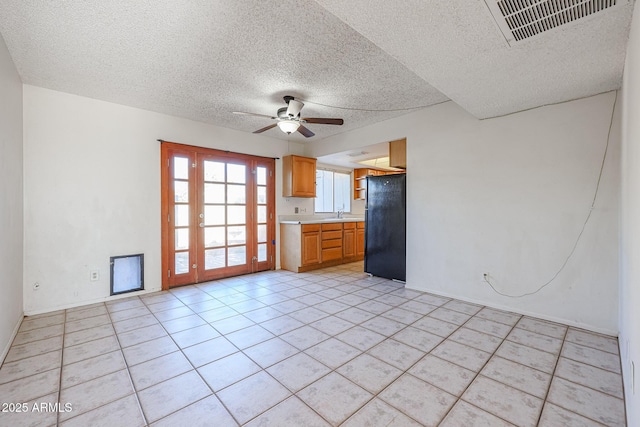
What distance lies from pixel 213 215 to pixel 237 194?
1.78 feet

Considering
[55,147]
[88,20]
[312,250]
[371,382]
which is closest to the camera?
[371,382]

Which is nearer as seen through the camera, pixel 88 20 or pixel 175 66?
pixel 88 20

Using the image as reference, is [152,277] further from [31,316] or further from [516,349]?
[516,349]

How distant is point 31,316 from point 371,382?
140 inches

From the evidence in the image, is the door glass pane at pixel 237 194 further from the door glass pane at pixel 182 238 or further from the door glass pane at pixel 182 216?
the door glass pane at pixel 182 238

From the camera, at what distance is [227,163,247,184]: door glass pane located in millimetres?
4625

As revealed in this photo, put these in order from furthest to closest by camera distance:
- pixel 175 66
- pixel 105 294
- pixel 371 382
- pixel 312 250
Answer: pixel 312 250 → pixel 105 294 → pixel 175 66 → pixel 371 382

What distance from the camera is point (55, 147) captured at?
3.13m

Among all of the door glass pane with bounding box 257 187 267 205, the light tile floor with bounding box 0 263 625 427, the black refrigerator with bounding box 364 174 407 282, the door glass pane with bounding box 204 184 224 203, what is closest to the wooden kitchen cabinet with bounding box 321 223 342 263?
the black refrigerator with bounding box 364 174 407 282

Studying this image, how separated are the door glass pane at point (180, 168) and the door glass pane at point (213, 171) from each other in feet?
0.91

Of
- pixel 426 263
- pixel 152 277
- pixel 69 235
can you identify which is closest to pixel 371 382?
pixel 426 263

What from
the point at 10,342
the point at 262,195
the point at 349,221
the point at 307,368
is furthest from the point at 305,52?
the point at 349,221

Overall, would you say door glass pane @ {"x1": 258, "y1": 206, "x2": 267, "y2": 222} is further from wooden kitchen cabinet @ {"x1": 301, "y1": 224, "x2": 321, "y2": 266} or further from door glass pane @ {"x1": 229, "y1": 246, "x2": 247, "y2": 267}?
wooden kitchen cabinet @ {"x1": 301, "y1": 224, "x2": 321, "y2": 266}

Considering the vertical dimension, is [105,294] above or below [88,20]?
below
